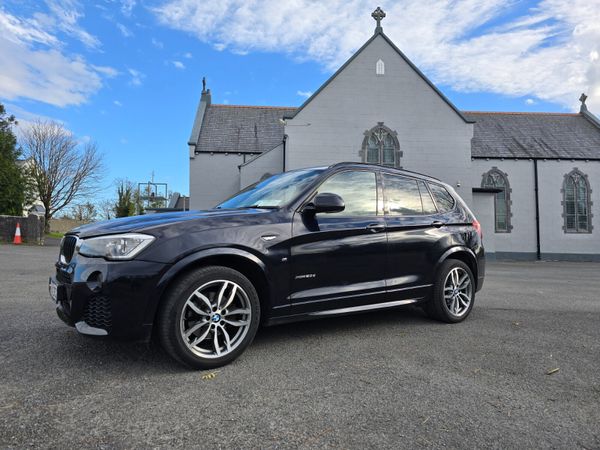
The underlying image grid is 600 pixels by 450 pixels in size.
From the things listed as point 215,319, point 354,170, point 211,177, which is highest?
point 211,177

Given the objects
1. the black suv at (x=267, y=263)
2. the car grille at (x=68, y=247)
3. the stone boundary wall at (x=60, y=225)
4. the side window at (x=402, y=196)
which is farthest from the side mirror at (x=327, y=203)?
the stone boundary wall at (x=60, y=225)

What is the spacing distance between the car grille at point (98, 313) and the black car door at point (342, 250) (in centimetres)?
141

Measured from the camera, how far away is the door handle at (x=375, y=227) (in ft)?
12.0

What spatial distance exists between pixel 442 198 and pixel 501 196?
69.2ft

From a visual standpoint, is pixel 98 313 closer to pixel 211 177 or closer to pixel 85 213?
pixel 211 177

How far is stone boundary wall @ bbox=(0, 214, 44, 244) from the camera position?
723 inches

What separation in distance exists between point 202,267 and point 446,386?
1968 mm

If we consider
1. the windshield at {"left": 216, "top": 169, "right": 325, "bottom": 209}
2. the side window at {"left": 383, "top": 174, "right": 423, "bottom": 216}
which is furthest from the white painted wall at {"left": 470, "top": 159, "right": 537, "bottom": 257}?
the windshield at {"left": 216, "top": 169, "right": 325, "bottom": 209}

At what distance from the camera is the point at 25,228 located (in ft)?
61.4

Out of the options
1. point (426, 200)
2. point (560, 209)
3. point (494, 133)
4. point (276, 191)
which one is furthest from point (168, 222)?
point (494, 133)

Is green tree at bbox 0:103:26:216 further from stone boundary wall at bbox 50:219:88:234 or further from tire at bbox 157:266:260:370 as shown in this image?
tire at bbox 157:266:260:370

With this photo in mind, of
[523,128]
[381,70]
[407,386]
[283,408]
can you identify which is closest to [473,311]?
[407,386]

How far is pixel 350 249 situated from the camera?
3.49 metres

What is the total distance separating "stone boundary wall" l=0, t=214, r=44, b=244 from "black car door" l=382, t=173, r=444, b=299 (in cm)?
2060
